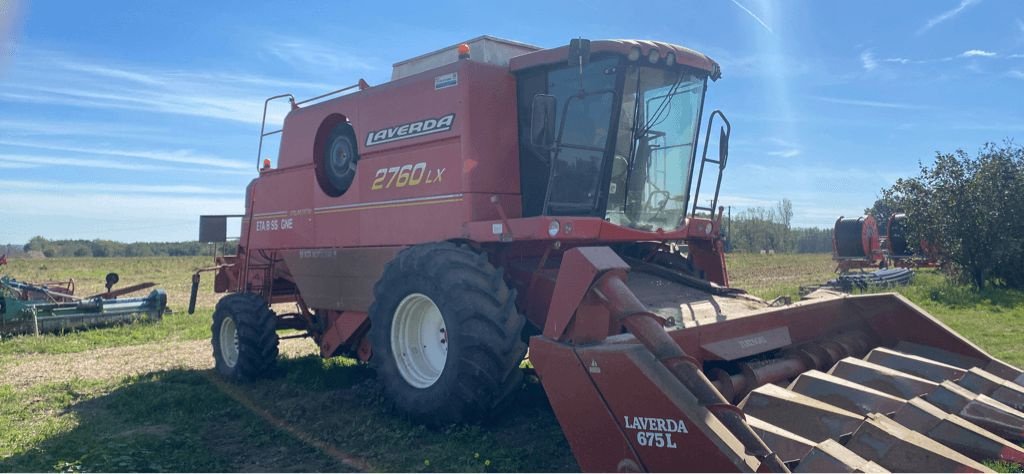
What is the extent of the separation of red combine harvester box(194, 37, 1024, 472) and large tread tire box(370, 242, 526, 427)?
0.06ft

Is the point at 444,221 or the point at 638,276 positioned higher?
the point at 444,221

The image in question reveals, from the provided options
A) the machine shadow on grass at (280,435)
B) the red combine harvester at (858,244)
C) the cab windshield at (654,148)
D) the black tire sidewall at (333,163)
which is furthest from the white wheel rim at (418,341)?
the red combine harvester at (858,244)

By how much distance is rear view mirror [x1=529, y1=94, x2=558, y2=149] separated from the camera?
20.2 feet

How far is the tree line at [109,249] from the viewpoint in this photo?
80.1 m

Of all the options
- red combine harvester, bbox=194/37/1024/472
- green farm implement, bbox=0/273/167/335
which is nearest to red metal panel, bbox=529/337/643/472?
red combine harvester, bbox=194/37/1024/472

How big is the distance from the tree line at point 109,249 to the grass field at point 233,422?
7015 cm

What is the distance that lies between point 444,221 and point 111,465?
3.28m

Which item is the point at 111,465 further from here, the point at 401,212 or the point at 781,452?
the point at 781,452

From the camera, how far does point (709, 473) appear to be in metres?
3.82

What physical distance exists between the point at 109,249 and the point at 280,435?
8971 centimetres

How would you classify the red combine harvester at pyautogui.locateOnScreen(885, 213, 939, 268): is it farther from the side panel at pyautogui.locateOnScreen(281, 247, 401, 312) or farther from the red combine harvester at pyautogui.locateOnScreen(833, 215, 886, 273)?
the side panel at pyautogui.locateOnScreen(281, 247, 401, 312)

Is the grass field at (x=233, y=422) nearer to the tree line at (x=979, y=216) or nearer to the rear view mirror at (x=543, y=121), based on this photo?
the rear view mirror at (x=543, y=121)

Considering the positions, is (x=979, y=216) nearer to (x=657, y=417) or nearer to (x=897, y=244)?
(x=897, y=244)

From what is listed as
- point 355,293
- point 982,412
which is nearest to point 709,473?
point 982,412
